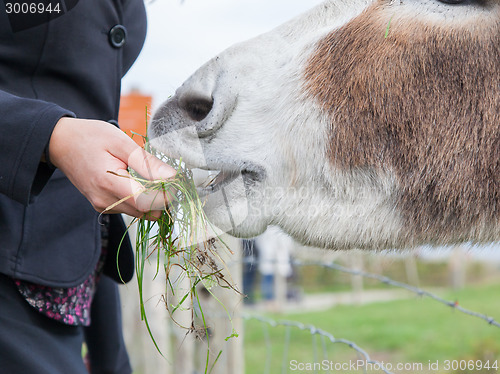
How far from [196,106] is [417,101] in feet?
1.92

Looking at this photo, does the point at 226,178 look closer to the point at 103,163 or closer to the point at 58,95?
the point at 103,163

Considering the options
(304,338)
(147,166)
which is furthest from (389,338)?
(147,166)


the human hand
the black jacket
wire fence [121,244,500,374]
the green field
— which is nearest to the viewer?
the human hand

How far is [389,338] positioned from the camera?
27.2ft

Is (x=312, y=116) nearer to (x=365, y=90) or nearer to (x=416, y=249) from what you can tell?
(x=365, y=90)

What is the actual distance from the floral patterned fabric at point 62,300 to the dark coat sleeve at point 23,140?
1.07 ft

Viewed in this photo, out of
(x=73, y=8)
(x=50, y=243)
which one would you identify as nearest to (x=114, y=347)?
(x=50, y=243)

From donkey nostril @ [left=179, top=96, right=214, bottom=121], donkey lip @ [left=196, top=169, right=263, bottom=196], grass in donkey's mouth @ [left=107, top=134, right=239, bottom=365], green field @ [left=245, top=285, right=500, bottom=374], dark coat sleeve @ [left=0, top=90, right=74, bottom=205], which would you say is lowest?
green field @ [left=245, top=285, right=500, bottom=374]

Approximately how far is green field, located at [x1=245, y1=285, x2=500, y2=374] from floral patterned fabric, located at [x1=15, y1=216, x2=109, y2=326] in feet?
10.2

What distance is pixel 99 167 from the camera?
3.86 ft

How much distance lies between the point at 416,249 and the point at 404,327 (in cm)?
834

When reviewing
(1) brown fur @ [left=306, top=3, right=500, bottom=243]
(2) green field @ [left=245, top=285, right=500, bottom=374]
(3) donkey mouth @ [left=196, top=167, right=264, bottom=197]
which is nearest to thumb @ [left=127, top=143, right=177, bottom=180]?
(3) donkey mouth @ [left=196, top=167, right=264, bottom=197]

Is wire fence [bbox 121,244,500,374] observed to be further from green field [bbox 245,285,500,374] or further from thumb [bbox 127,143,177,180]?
thumb [bbox 127,143,177,180]

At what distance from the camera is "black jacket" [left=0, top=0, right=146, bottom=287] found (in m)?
1.42
